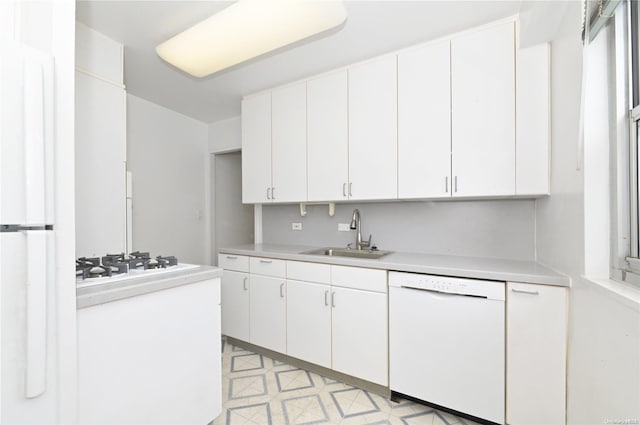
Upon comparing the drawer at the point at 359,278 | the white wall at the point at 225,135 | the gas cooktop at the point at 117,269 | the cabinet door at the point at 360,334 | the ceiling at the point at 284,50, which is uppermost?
the ceiling at the point at 284,50

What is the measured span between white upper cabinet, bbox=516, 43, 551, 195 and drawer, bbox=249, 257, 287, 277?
5.56 ft

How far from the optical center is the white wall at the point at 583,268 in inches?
36.0

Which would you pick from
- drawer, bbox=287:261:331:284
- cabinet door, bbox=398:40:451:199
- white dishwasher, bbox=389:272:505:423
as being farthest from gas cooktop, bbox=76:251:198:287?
cabinet door, bbox=398:40:451:199

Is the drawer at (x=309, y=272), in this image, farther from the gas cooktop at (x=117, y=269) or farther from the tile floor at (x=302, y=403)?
the gas cooktop at (x=117, y=269)

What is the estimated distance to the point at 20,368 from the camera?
2.60 ft

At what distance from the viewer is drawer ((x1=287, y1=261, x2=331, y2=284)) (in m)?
2.04

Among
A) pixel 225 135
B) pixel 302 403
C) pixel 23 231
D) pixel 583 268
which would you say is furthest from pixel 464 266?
pixel 225 135

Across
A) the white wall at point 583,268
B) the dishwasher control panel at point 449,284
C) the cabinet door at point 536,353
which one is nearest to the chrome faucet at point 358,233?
the dishwasher control panel at point 449,284

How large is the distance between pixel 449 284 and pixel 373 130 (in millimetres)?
1182

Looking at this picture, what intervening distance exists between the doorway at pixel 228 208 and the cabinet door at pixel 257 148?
992 mm

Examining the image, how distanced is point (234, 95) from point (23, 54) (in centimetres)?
208

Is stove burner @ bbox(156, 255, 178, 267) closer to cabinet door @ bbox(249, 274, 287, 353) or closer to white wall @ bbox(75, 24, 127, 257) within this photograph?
white wall @ bbox(75, 24, 127, 257)

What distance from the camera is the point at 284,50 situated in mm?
2014

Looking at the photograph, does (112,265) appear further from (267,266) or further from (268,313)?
(268,313)
